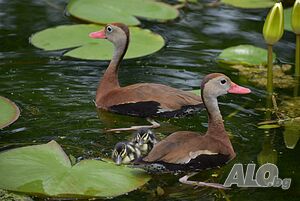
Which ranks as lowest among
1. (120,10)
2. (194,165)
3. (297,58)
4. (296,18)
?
(120,10)

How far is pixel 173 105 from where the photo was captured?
7188 millimetres

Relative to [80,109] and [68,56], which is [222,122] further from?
[68,56]

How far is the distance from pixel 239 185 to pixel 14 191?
1543 millimetres

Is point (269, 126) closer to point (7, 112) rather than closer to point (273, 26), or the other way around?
point (273, 26)

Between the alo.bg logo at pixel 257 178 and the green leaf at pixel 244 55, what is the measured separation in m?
2.40

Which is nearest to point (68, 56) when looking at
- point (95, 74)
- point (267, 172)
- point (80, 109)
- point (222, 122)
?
point (95, 74)

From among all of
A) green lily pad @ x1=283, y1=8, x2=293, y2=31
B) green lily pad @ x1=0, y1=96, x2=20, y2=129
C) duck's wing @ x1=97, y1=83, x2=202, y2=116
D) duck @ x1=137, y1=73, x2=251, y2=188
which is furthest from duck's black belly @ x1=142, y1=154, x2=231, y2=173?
green lily pad @ x1=283, y1=8, x2=293, y2=31

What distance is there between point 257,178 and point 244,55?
2724mm

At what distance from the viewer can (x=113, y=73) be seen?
303 inches

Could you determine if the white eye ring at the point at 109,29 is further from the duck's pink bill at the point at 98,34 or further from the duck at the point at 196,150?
the duck at the point at 196,150

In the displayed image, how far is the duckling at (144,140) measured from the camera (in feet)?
20.7

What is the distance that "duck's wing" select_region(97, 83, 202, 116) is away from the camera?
7.21 metres

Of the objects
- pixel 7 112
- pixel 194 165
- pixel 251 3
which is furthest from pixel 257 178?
pixel 251 3

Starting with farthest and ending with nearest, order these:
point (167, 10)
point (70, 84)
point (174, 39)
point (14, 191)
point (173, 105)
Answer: point (167, 10)
point (174, 39)
point (70, 84)
point (173, 105)
point (14, 191)
